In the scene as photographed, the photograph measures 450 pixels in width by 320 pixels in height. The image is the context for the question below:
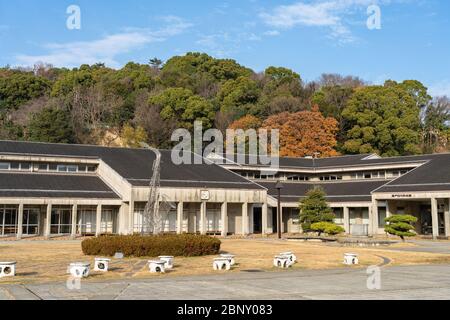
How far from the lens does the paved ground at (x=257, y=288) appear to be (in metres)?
12.2

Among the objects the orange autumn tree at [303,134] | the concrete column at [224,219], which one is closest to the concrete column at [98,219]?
the concrete column at [224,219]

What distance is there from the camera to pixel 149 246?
21.9 meters

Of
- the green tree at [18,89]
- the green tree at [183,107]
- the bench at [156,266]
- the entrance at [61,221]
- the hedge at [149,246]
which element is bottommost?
the bench at [156,266]

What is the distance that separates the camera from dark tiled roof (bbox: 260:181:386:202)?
48.8 metres

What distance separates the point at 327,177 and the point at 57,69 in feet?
214

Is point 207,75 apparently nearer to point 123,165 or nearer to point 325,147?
point 325,147

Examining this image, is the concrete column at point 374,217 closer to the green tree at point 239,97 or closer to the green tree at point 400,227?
the green tree at point 400,227

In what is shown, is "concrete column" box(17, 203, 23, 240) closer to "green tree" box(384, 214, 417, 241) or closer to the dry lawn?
the dry lawn

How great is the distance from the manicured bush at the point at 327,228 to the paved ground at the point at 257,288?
2301 centimetres

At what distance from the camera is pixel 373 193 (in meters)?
46.1

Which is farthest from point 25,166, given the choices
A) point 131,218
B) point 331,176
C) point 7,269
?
point 331,176

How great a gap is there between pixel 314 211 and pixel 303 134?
81.1 ft

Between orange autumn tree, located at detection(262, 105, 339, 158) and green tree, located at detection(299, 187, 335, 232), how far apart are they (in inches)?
852

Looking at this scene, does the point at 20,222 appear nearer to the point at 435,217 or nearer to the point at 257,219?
the point at 257,219
